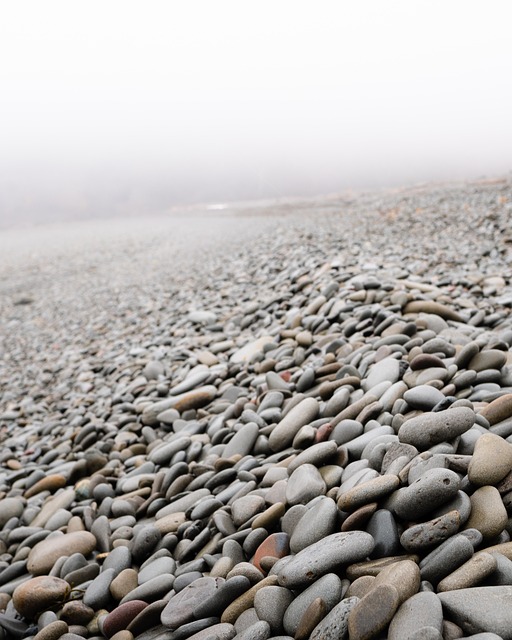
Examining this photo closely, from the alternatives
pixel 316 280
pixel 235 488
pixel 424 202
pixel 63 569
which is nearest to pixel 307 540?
pixel 235 488

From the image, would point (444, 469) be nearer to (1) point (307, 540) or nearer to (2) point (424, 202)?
(1) point (307, 540)

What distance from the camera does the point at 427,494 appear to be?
5.96 ft

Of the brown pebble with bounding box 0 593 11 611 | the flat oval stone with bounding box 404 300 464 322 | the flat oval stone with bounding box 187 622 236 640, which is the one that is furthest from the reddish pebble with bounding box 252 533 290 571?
the flat oval stone with bounding box 404 300 464 322

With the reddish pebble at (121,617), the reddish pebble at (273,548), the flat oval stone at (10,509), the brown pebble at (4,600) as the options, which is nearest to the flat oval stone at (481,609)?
the reddish pebble at (273,548)

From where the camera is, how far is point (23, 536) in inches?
125

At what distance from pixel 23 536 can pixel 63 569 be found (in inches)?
28.2

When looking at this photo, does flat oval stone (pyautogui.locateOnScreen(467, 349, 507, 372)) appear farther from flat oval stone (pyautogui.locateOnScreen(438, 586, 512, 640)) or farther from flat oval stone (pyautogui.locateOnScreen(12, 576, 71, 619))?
flat oval stone (pyautogui.locateOnScreen(12, 576, 71, 619))

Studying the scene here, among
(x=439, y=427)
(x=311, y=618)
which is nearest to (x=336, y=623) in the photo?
(x=311, y=618)

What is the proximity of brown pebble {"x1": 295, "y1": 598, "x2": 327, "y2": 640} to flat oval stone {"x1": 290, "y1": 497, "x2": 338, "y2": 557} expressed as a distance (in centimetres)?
36

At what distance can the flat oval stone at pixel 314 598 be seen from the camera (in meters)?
1.69

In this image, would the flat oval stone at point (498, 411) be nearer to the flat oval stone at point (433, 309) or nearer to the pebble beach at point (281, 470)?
the pebble beach at point (281, 470)

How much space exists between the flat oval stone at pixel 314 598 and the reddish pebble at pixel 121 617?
30.3 inches

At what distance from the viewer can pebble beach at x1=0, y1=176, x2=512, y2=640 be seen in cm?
172

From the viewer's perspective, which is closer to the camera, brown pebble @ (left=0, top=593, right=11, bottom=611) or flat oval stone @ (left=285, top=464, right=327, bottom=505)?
flat oval stone @ (left=285, top=464, right=327, bottom=505)
